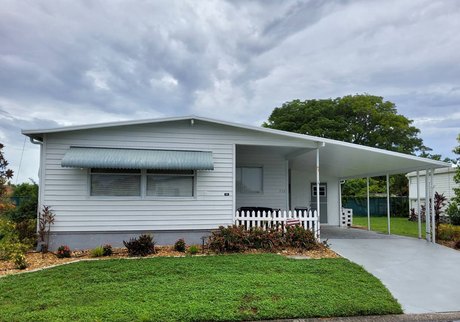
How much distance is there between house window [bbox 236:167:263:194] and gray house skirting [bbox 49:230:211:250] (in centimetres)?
390

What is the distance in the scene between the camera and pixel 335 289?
5477mm

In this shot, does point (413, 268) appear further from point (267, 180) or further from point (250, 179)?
point (250, 179)

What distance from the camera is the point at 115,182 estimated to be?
9.20 m

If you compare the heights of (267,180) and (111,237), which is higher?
(267,180)

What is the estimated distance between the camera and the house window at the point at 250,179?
1298 centimetres

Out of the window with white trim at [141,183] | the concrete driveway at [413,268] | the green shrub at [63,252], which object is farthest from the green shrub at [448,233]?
the green shrub at [63,252]

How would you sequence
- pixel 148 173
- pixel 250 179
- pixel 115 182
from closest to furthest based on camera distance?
pixel 115 182 → pixel 148 173 → pixel 250 179

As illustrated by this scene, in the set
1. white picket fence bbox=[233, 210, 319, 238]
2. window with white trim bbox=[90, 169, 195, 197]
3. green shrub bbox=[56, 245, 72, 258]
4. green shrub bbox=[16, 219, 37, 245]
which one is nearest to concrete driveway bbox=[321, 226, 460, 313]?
white picket fence bbox=[233, 210, 319, 238]

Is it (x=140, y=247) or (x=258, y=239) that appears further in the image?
(x=258, y=239)

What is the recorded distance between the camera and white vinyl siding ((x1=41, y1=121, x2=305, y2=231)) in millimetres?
8883

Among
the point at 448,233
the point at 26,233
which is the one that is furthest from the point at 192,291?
the point at 448,233

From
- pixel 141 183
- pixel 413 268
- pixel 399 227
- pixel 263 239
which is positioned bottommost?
pixel 399 227

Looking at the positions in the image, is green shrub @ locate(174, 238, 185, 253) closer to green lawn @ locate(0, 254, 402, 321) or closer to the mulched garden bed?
the mulched garden bed

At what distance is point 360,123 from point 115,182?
28813 millimetres
